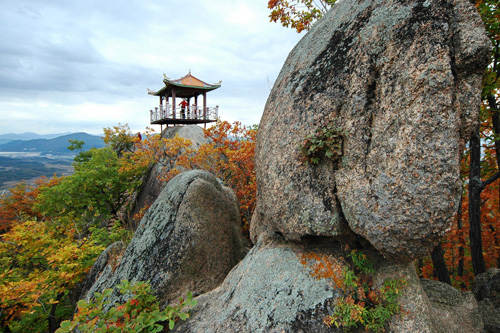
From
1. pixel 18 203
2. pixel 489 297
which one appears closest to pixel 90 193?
pixel 18 203

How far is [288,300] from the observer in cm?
389

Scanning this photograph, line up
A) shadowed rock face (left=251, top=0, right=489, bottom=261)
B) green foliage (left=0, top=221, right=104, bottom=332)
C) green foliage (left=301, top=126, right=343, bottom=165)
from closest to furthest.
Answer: shadowed rock face (left=251, top=0, right=489, bottom=261), green foliage (left=301, top=126, right=343, bottom=165), green foliage (left=0, top=221, right=104, bottom=332)

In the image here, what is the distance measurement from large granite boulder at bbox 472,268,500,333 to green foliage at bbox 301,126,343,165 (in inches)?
170

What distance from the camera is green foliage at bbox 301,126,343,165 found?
4008mm

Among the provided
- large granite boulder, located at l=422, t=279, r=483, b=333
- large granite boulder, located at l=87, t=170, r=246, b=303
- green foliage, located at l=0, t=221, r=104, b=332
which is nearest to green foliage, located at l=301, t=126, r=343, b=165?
large granite boulder, located at l=422, t=279, r=483, b=333

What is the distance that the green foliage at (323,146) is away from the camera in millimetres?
4008

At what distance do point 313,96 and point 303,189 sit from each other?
170 centimetres

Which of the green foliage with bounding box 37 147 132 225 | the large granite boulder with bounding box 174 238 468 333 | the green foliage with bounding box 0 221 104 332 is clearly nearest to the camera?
the large granite boulder with bounding box 174 238 468 333

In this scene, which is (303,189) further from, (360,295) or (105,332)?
(105,332)

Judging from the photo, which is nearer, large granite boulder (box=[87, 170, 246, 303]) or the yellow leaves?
large granite boulder (box=[87, 170, 246, 303])

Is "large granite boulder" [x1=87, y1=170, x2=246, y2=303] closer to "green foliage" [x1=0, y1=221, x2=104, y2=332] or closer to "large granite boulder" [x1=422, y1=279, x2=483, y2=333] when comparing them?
"green foliage" [x1=0, y1=221, x2=104, y2=332]

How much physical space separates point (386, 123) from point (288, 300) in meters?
3.04

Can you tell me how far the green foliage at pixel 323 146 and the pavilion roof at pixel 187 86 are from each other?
2464cm

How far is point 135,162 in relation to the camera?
19.8 meters
